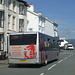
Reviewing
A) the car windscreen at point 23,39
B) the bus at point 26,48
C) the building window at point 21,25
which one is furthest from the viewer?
the building window at point 21,25

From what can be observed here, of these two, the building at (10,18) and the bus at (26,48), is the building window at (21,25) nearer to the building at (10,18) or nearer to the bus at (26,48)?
the building at (10,18)

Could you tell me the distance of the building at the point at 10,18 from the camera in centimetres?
2538

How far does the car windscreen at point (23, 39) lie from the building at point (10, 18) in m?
8.11

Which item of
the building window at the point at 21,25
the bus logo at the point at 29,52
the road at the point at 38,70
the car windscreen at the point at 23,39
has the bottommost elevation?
the road at the point at 38,70

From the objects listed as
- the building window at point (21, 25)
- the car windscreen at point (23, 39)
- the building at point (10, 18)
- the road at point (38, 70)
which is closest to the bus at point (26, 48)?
the car windscreen at point (23, 39)

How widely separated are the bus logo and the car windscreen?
35 cm

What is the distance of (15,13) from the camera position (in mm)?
29766

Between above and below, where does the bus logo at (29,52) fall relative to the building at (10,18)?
below

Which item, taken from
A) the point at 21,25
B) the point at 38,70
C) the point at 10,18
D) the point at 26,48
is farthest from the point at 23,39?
the point at 21,25

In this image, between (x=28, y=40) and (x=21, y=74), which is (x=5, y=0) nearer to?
(x=28, y=40)

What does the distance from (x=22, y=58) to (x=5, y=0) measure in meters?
11.8

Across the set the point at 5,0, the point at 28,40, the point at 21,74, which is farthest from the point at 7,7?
the point at 21,74

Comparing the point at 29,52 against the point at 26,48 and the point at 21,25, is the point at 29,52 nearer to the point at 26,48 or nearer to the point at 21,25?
the point at 26,48

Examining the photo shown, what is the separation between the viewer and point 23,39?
1655 cm
